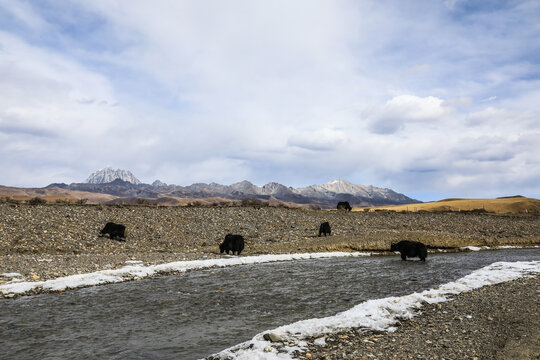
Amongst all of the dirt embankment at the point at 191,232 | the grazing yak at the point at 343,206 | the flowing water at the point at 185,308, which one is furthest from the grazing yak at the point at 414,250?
the grazing yak at the point at 343,206

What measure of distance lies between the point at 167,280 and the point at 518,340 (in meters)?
13.4

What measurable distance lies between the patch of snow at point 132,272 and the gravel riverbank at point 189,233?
1160mm

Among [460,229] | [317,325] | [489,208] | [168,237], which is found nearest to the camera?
[317,325]

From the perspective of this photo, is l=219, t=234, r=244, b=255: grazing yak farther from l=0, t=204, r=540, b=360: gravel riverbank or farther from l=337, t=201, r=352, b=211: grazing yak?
l=337, t=201, r=352, b=211: grazing yak

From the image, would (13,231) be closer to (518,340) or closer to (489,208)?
(518,340)

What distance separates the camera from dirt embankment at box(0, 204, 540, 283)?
2228 centimetres

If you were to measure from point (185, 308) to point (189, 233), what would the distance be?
22031 millimetres

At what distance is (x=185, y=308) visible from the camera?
37.2 feet

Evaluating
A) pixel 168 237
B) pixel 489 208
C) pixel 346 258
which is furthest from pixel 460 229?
pixel 489 208

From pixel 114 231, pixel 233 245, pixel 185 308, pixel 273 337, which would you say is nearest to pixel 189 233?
pixel 114 231

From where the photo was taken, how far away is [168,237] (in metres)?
30.8

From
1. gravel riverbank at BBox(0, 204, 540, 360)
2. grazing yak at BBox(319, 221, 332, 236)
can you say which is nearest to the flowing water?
gravel riverbank at BBox(0, 204, 540, 360)

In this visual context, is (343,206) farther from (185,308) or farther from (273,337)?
(273,337)

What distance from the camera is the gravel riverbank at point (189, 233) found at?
859 inches
